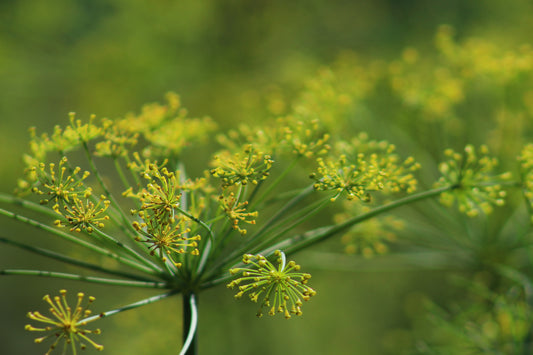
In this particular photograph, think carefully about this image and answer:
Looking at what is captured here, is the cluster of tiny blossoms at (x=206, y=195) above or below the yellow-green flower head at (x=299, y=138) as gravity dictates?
below

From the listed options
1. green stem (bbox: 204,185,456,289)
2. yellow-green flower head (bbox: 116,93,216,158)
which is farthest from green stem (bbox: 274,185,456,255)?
yellow-green flower head (bbox: 116,93,216,158)

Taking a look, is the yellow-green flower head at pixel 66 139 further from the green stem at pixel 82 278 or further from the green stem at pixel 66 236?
the green stem at pixel 82 278

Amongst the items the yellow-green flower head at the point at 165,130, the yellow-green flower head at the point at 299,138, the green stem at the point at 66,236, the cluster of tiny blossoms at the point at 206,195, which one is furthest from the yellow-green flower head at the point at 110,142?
the yellow-green flower head at the point at 299,138

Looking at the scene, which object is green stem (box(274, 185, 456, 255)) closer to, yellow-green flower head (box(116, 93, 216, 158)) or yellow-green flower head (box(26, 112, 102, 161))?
yellow-green flower head (box(116, 93, 216, 158))

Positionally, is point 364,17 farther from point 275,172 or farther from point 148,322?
point 148,322

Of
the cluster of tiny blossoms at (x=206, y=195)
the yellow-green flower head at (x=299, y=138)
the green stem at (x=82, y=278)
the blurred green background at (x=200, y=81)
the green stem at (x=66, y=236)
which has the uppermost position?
the blurred green background at (x=200, y=81)

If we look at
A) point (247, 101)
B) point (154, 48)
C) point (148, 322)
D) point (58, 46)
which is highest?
point (154, 48)

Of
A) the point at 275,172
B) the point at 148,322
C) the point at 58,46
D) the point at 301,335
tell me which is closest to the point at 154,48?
the point at 58,46

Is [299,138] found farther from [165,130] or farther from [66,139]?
[66,139]

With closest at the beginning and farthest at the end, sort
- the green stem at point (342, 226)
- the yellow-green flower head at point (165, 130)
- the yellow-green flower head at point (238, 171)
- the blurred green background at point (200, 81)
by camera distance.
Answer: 1. the yellow-green flower head at point (238, 171)
2. the green stem at point (342, 226)
3. the yellow-green flower head at point (165, 130)
4. the blurred green background at point (200, 81)
